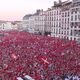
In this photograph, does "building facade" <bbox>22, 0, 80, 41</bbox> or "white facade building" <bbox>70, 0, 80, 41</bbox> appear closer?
"white facade building" <bbox>70, 0, 80, 41</bbox>

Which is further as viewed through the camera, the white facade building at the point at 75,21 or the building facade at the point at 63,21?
the building facade at the point at 63,21

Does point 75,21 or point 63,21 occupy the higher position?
point 75,21

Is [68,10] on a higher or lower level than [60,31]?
higher

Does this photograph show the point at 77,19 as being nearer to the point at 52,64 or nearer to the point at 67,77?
the point at 52,64

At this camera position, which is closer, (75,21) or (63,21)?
(75,21)

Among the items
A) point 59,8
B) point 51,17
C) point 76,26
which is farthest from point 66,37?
point 51,17

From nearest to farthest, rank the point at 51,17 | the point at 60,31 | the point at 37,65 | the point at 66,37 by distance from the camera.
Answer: the point at 37,65
the point at 66,37
the point at 60,31
the point at 51,17

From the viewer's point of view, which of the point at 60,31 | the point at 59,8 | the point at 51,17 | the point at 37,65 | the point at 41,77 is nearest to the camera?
the point at 41,77

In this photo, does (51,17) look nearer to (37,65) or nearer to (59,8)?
(59,8)

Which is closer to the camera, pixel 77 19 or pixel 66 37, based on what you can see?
pixel 77 19
